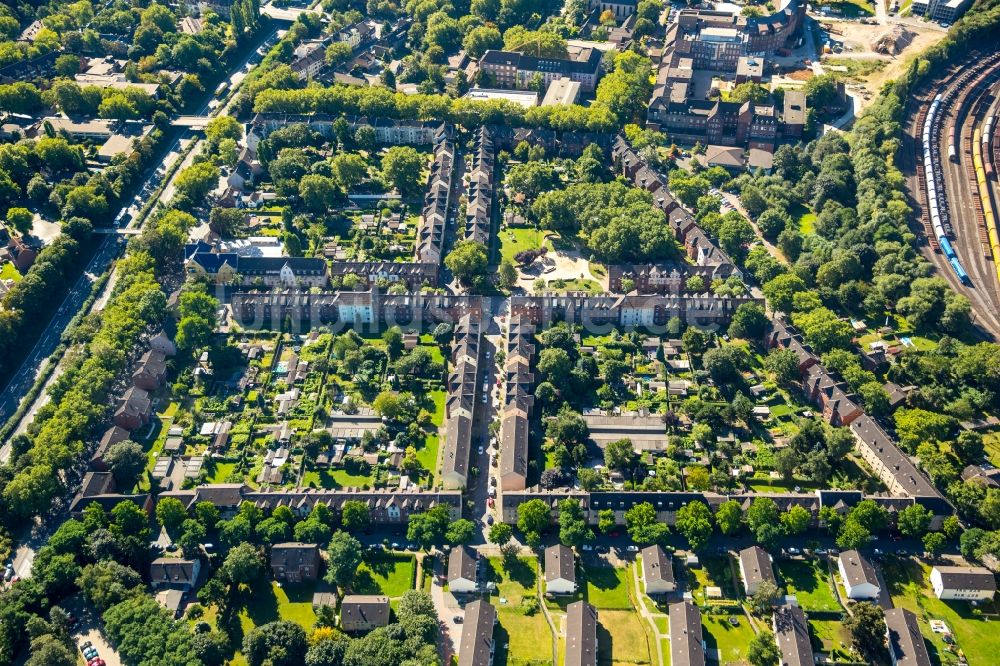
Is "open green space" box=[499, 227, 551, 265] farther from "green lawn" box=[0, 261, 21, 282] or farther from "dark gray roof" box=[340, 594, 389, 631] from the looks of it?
"green lawn" box=[0, 261, 21, 282]

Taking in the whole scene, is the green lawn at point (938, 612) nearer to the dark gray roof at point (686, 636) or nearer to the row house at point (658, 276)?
the dark gray roof at point (686, 636)

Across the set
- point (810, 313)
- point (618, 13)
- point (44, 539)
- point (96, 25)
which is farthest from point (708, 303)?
point (96, 25)

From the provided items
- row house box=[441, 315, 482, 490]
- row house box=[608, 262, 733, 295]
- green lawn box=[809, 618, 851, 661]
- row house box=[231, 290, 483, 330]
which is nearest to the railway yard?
row house box=[608, 262, 733, 295]

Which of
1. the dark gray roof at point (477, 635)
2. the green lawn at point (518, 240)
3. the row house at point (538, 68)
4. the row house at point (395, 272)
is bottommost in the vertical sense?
the dark gray roof at point (477, 635)

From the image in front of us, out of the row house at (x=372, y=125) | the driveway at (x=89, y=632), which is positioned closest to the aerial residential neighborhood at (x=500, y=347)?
the driveway at (x=89, y=632)

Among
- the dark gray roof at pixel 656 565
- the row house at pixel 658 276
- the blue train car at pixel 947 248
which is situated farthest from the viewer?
the blue train car at pixel 947 248

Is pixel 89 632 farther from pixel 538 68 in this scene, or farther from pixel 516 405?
pixel 538 68

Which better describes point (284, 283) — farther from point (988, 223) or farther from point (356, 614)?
point (988, 223)
